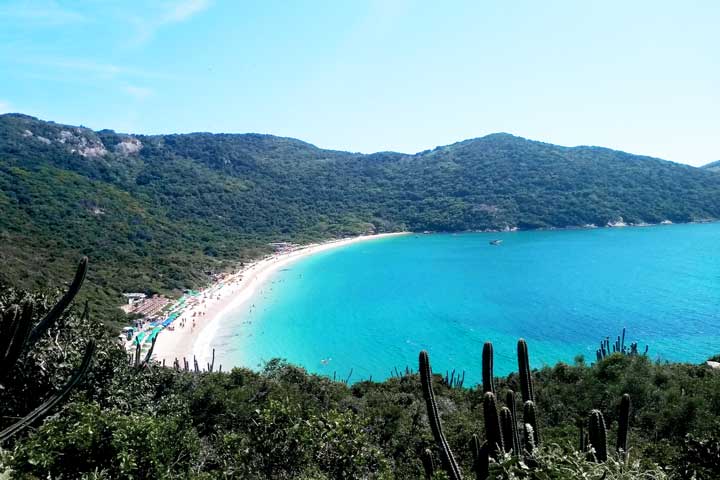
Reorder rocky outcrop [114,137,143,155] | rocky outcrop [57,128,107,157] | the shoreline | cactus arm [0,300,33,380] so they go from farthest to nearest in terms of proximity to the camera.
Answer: rocky outcrop [114,137,143,155] → rocky outcrop [57,128,107,157] → the shoreline → cactus arm [0,300,33,380]

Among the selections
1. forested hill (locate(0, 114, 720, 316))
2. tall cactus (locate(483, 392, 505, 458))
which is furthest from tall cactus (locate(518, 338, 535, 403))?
forested hill (locate(0, 114, 720, 316))

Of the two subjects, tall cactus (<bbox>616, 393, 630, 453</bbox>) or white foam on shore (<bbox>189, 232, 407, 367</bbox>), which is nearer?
tall cactus (<bbox>616, 393, 630, 453</bbox>)

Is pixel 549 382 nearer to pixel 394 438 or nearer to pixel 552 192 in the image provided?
pixel 394 438

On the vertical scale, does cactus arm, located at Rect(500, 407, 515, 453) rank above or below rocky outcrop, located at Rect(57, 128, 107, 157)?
below

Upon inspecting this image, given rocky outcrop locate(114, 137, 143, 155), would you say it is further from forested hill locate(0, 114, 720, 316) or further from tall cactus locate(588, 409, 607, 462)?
tall cactus locate(588, 409, 607, 462)

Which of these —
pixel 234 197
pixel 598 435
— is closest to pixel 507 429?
pixel 598 435

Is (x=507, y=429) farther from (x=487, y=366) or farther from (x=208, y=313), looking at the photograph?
(x=208, y=313)
